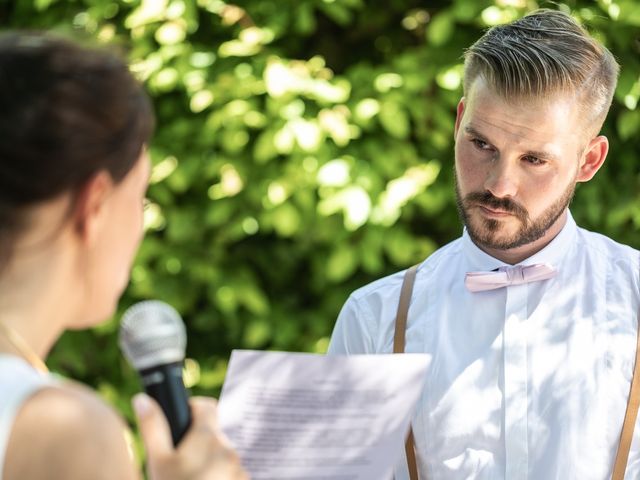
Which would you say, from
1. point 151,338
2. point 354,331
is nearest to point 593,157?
point 354,331

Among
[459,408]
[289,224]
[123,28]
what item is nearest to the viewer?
[459,408]

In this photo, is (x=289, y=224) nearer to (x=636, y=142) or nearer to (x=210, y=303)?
(x=210, y=303)

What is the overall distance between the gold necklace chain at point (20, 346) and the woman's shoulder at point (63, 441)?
0.07 m

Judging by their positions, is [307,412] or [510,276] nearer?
[307,412]

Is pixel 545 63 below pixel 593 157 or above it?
above

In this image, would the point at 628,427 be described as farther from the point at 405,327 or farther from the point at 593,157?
the point at 593,157

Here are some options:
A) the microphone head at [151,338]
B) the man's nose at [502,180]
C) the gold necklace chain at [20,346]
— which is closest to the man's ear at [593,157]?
the man's nose at [502,180]

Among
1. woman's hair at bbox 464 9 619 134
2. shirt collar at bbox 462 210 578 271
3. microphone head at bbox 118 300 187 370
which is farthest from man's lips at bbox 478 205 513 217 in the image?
microphone head at bbox 118 300 187 370

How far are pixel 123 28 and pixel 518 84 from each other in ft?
6.95

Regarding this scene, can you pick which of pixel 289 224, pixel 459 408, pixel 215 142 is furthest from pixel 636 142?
pixel 459 408

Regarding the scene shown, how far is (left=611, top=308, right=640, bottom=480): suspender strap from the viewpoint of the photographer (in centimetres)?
231

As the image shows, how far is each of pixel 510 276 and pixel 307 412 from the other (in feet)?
2.77

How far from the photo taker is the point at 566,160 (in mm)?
2527

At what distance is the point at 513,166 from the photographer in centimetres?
247
